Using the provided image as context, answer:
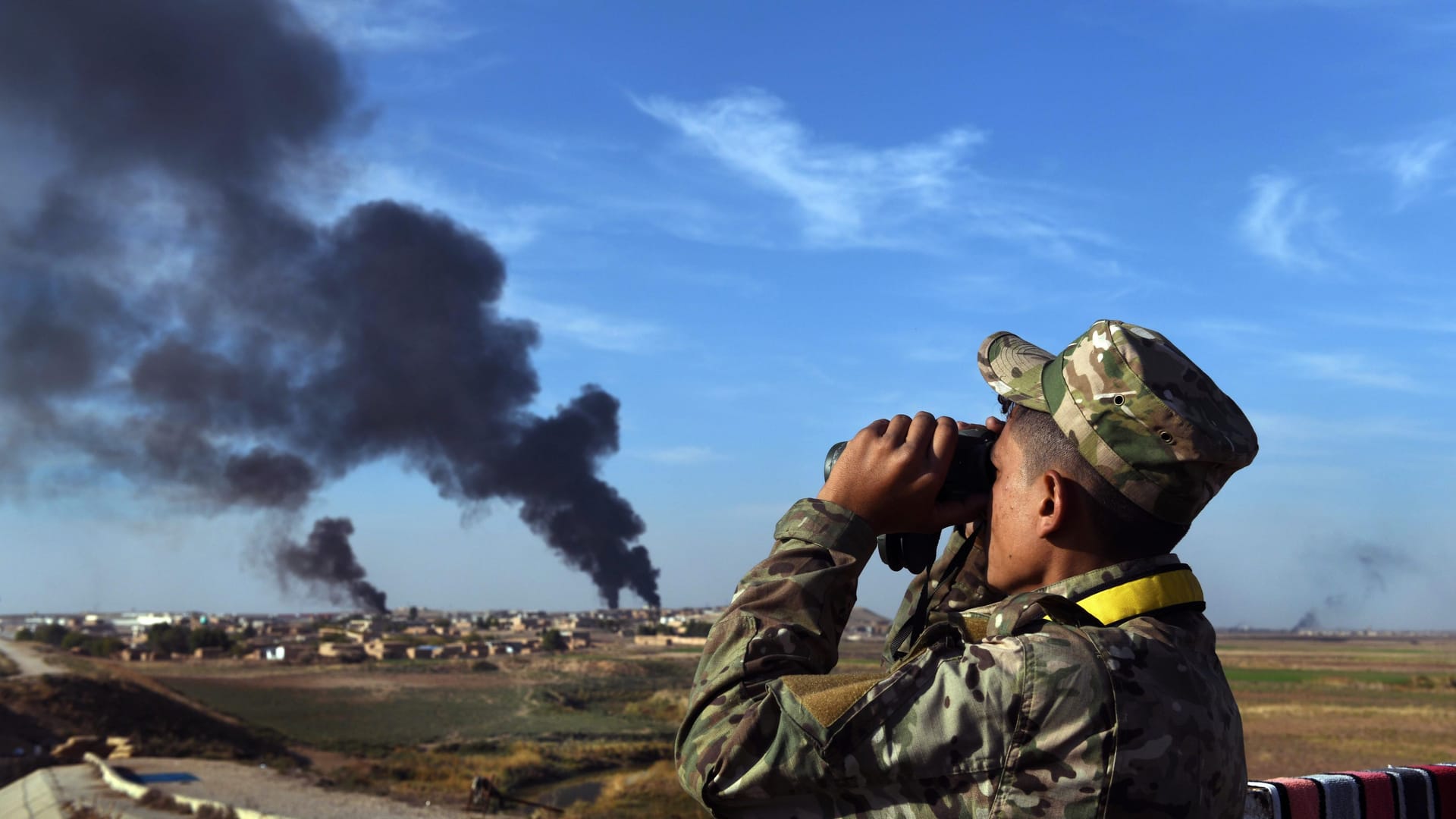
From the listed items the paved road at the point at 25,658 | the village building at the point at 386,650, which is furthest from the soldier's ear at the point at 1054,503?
the village building at the point at 386,650

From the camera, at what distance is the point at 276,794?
28.2m

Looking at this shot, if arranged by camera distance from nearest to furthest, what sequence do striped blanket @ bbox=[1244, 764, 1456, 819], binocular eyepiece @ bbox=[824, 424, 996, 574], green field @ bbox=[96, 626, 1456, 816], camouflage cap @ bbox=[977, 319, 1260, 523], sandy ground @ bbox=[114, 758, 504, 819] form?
1. camouflage cap @ bbox=[977, 319, 1260, 523]
2. binocular eyepiece @ bbox=[824, 424, 996, 574]
3. striped blanket @ bbox=[1244, 764, 1456, 819]
4. sandy ground @ bbox=[114, 758, 504, 819]
5. green field @ bbox=[96, 626, 1456, 816]

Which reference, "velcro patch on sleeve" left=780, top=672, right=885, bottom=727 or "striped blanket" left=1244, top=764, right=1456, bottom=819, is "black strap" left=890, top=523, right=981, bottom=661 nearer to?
"velcro patch on sleeve" left=780, top=672, right=885, bottom=727

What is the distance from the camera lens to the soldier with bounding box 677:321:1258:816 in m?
1.42

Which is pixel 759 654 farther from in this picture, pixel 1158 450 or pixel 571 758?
pixel 571 758

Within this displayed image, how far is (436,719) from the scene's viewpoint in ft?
153

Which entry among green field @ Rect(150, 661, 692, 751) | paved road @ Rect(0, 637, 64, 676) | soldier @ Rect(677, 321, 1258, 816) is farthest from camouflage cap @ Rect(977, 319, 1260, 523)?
paved road @ Rect(0, 637, 64, 676)

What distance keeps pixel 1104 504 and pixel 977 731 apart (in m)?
0.41

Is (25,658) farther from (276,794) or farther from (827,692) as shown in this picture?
(827,692)

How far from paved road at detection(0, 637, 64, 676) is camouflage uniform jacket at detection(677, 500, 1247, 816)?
176 ft

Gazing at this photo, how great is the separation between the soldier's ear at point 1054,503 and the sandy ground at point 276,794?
83.7 feet

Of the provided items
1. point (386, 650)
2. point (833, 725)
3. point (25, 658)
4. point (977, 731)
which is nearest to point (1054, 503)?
point (977, 731)

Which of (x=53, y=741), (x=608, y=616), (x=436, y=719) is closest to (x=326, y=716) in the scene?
(x=436, y=719)

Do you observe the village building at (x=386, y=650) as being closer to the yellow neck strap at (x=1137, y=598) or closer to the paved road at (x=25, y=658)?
the paved road at (x=25, y=658)
